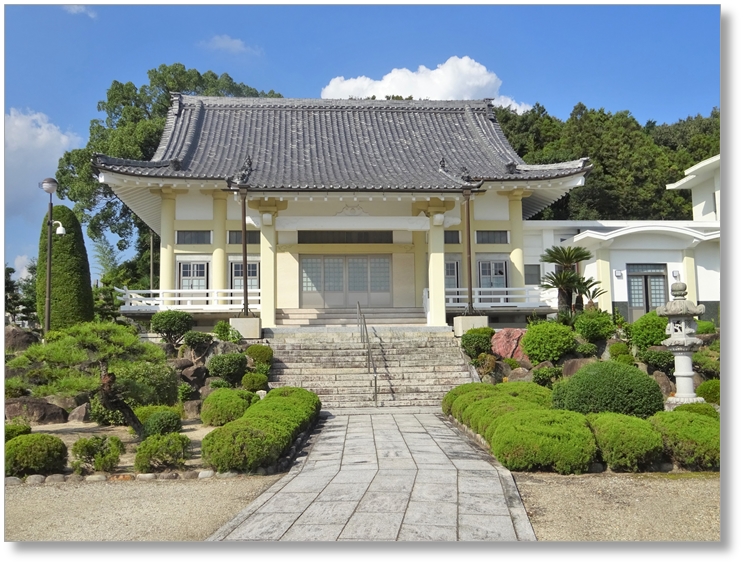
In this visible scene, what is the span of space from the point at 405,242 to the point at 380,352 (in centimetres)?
585

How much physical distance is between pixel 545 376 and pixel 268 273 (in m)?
7.48

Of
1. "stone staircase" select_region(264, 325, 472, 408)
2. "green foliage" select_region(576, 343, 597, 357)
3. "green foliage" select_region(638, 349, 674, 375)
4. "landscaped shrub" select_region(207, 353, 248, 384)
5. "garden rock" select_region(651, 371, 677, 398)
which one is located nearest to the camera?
"garden rock" select_region(651, 371, 677, 398)

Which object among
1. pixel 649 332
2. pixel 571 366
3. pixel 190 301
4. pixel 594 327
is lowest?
pixel 571 366

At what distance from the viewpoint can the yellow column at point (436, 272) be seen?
17.2m

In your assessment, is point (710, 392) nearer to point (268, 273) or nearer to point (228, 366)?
point (228, 366)

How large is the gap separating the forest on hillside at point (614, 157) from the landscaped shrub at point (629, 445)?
2720cm

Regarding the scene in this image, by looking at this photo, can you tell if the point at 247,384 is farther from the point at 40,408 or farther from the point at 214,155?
the point at 214,155

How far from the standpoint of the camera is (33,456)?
730 cm

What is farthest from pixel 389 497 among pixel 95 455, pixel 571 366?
pixel 571 366

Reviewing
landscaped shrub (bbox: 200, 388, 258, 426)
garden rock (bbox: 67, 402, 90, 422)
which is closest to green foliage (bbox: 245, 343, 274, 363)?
landscaped shrub (bbox: 200, 388, 258, 426)

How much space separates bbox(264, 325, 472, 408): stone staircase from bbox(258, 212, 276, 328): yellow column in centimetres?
59

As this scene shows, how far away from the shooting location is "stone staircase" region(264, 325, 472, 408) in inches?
532

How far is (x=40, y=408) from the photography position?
11164 mm

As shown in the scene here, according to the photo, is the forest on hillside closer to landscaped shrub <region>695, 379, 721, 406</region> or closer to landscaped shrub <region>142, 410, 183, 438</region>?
landscaped shrub <region>695, 379, 721, 406</region>
